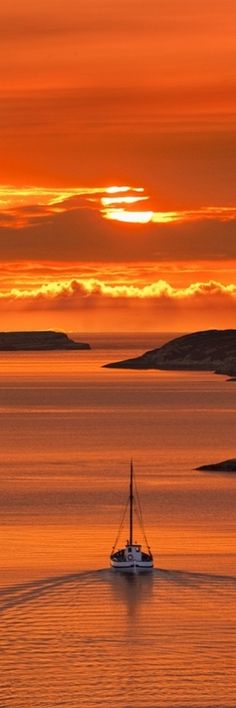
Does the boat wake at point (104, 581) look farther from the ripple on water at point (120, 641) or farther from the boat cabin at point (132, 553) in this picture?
the boat cabin at point (132, 553)

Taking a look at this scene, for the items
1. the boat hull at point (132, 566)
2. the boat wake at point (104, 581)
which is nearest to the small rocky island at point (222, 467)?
the boat wake at point (104, 581)

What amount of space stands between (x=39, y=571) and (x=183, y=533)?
772 inches

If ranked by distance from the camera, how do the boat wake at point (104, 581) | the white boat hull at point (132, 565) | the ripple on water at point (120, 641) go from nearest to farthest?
the ripple on water at point (120, 641)
the boat wake at point (104, 581)
the white boat hull at point (132, 565)

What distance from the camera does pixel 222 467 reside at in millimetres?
152500

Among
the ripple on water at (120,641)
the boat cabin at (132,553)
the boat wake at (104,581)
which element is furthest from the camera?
the boat cabin at (132,553)

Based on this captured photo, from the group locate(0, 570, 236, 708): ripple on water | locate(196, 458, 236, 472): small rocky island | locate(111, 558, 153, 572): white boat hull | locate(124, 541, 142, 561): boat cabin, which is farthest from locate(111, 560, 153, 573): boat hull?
locate(196, 458, 236, 472): small rocky island

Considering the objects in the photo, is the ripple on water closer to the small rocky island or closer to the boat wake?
the boat wake

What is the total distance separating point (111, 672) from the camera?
65438 mm

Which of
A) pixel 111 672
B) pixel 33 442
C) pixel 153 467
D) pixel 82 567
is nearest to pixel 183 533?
pixel 82 567

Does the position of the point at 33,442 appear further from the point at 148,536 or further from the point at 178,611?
the point at 178,611

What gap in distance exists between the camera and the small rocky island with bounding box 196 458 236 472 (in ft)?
495

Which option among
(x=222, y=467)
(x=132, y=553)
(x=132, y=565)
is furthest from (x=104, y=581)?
(x=222, y=467)

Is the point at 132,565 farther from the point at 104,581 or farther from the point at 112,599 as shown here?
the point at 112,599

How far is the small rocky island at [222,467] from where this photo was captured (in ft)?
495
